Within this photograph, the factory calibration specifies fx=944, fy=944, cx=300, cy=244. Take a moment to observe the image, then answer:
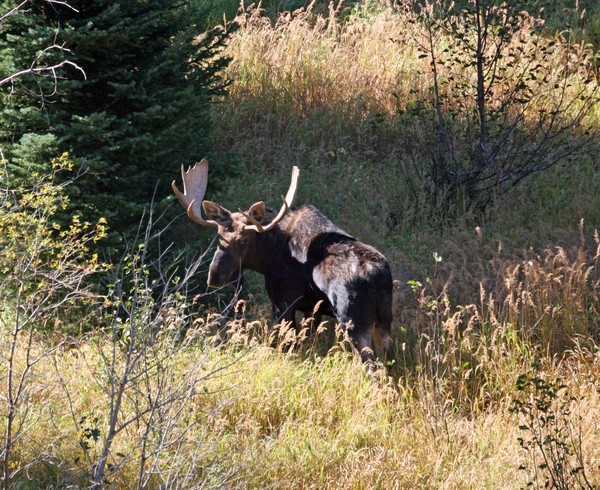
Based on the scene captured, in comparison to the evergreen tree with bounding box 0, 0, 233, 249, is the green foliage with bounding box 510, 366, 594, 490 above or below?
below

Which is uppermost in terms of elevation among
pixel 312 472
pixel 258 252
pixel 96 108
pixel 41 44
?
pixel 41 44

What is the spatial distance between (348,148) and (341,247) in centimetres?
494

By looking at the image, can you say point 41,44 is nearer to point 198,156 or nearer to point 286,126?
point 198,156

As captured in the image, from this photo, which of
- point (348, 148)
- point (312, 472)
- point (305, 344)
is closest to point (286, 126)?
point (348, 148)

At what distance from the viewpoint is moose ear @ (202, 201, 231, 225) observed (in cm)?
789

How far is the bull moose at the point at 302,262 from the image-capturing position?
728cm

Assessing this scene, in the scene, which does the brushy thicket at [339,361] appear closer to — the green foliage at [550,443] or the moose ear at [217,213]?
the green foliage at [550,443]

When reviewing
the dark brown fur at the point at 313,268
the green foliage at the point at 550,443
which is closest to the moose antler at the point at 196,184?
the dark brown fur at the point at 313,268

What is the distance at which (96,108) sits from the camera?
852 centimetres

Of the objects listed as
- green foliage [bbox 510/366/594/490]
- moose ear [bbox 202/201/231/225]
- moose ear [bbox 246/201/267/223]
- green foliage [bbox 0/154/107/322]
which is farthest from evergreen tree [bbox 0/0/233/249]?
green foliage [bbox 510/366/594/490]

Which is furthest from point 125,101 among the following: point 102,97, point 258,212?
point 258,212

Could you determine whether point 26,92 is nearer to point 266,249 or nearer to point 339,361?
point 266,249

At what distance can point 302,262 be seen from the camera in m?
7.82

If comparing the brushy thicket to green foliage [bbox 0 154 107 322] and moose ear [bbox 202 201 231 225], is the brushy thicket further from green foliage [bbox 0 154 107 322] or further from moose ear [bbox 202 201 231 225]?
moose ear [bbox 202 201 231 225]
